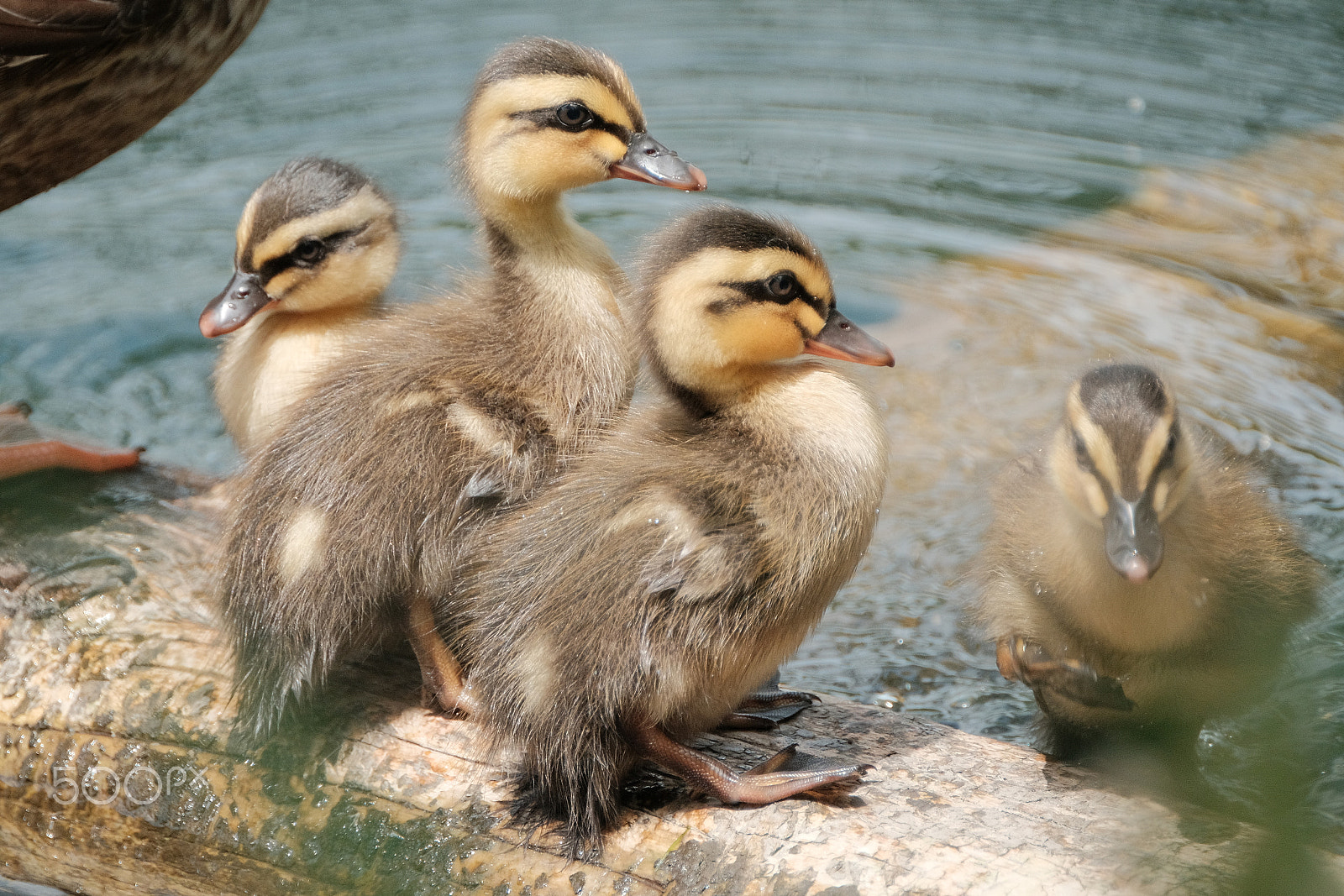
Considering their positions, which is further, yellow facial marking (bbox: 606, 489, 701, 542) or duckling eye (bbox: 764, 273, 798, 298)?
duckling eye (bbox: 764, 273, 798, 298)

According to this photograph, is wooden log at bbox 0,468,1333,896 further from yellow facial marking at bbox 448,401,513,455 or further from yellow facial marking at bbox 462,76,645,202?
yellow facial marking at bbox 462,76,645,202

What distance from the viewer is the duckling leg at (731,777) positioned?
2.49 metres

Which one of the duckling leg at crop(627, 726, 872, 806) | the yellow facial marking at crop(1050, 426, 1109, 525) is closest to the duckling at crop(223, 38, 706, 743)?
the duckling leg at crop(627, 726, 872, 806)

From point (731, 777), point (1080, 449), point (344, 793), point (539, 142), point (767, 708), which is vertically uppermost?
point (539, 142)

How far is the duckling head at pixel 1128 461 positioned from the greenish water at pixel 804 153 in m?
1.07

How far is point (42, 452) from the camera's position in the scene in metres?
3.77

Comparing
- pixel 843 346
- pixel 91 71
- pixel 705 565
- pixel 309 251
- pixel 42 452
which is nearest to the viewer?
pixel 705 565

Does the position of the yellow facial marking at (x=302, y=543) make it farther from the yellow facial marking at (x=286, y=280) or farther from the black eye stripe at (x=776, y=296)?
the black eye stripe at (x=776, y=296)

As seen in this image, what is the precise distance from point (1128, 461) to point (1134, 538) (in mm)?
160

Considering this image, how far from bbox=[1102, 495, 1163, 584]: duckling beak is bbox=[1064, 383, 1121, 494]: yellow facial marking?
4 centimetres

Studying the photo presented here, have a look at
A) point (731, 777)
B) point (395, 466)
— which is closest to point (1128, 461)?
point (731, 777)

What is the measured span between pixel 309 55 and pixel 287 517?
238 inches

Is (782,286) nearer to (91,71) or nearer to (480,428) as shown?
(480,428)

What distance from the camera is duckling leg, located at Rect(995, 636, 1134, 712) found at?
9.23 ft
